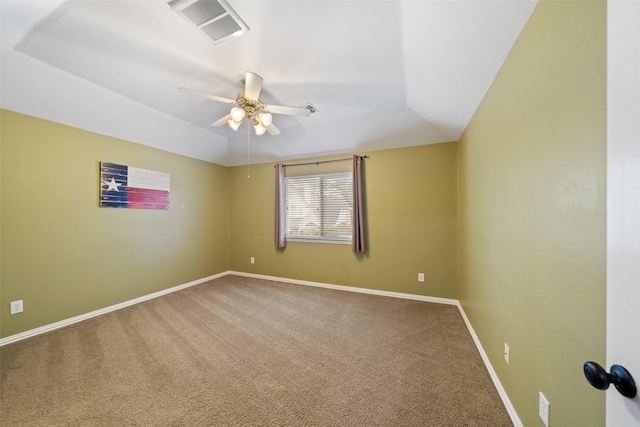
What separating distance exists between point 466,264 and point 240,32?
3246 millimetres

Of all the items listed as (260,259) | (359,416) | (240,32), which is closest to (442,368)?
(359,416)

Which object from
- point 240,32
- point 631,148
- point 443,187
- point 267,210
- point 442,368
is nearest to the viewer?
point 631,148

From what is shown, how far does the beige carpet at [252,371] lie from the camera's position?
1.48 meters

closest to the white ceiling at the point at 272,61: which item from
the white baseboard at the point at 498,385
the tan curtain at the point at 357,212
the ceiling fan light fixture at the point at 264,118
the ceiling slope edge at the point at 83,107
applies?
the ceiling slope edge at the point at 83,107

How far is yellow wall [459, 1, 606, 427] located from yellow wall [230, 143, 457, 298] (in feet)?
5.00

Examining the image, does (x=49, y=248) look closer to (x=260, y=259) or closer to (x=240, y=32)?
(x=260, y=259)

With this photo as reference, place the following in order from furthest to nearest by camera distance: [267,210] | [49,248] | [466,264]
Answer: [267,210]
[466,264]
[49,248]

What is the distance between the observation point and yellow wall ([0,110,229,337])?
7.66 feet

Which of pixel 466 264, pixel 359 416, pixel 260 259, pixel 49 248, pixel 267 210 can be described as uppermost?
pixel 267 210

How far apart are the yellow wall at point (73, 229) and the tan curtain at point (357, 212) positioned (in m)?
2.93

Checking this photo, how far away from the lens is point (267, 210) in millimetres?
4531

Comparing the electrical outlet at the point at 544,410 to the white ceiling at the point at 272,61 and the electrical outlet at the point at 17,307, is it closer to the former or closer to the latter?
the white ceiling at the point at 272,61

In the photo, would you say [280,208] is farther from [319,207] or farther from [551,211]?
[551,211]

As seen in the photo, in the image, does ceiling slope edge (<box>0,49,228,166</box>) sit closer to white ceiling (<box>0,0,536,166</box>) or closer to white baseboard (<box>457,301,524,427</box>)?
white ceiling (<box>0,0,536,166</box>)
